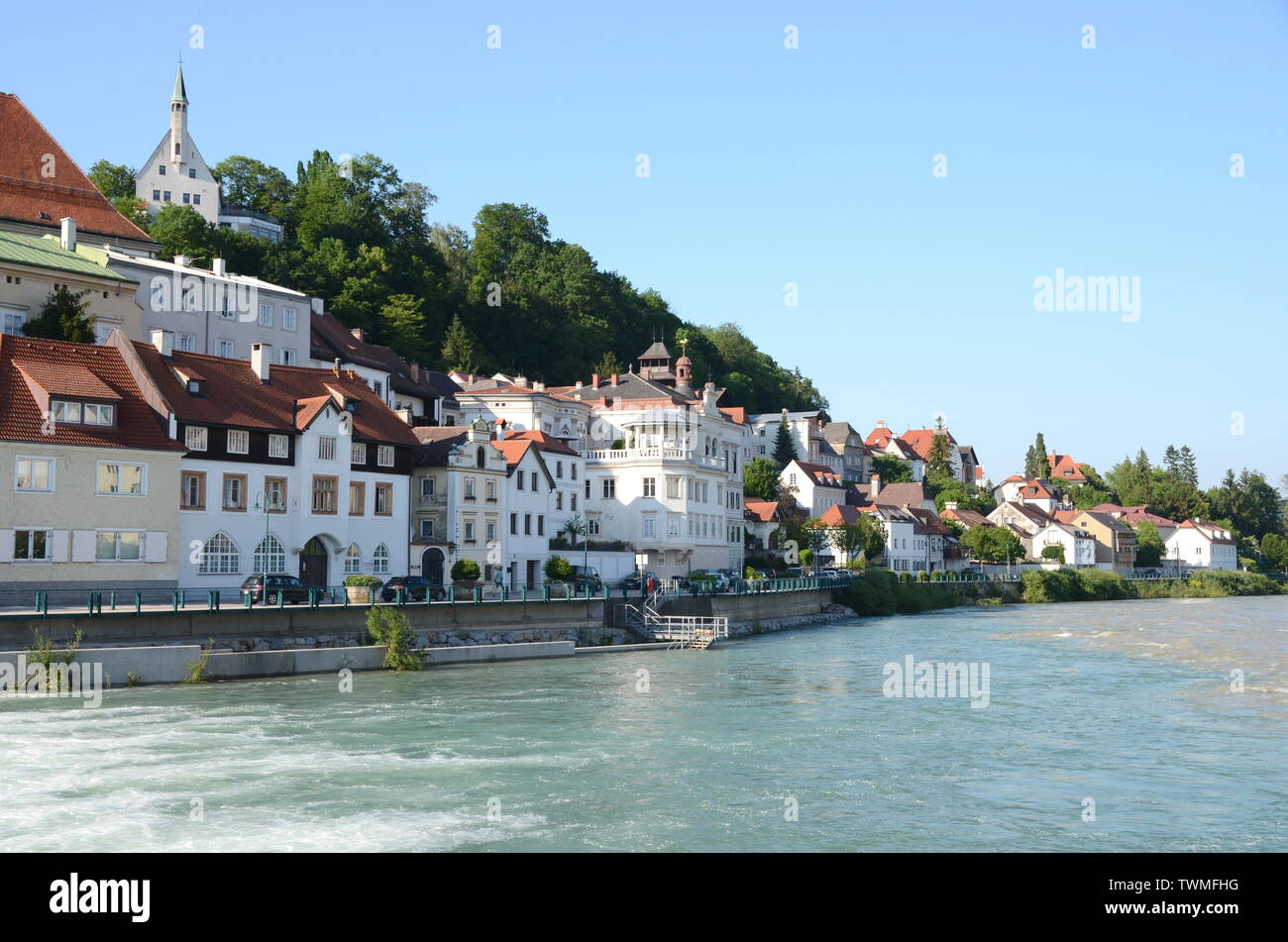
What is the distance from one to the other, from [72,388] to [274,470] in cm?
908

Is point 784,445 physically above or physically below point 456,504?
above

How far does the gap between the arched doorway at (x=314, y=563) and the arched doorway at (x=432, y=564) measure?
6.04 meters

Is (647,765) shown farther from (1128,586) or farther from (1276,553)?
(1276,553)

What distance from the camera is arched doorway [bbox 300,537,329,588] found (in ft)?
164

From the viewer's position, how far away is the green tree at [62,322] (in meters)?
50.0

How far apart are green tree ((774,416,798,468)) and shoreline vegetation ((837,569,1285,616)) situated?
1246 inches

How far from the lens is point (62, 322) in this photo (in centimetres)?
5012

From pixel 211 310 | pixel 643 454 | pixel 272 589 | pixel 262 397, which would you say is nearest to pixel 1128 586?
pixel 643 454

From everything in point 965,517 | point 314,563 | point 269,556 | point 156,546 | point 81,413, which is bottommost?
point 314,563

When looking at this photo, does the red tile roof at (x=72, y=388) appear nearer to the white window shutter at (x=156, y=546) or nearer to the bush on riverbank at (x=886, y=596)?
the white window shutter at (x=156, y=546)

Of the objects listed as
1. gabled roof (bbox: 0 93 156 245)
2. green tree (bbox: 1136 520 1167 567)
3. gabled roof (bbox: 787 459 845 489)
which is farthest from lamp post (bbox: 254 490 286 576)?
green tree (bbox: 1136 520 1167 567)

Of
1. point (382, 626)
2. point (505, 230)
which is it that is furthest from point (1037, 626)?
point (505, 230)

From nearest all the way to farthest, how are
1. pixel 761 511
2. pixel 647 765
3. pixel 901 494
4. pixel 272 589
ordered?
pixel 647 765 < pixel 272 589 < pixel 761 511 < pixel 901 494
